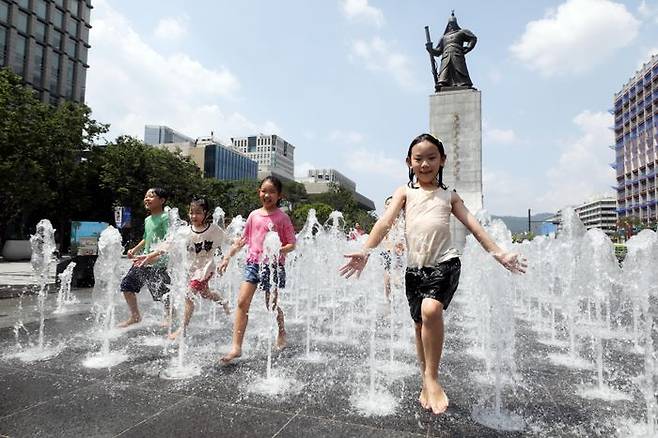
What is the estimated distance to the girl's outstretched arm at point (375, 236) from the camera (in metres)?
2.81

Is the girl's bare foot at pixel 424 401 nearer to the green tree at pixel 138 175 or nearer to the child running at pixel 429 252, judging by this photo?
the child running at pixel 429 252

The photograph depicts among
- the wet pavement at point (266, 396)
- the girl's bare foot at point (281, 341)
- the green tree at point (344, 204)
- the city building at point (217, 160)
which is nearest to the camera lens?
the wet pavement at point (266, 396)

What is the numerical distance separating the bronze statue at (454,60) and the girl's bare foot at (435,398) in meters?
16.9

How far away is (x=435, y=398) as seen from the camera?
2684 mm

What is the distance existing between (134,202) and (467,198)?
22115mm

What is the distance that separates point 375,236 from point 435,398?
3.46 ft

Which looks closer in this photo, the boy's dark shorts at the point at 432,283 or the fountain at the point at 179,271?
the boy's dark shorts at the point at 432,283

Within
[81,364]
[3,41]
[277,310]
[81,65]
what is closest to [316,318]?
[277,310]

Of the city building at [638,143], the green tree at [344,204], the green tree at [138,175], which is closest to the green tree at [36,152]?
the green tree at [138,175]

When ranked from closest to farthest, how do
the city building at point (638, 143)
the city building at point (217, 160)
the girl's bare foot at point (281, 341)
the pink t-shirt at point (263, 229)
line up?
the pink t-shirt at point (263, 229)
the girl's bare foot at point (281, 341)
the city building at point (638, 143)
the city building at point (217, 160)

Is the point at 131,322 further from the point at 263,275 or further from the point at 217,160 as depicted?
the point at 217,160

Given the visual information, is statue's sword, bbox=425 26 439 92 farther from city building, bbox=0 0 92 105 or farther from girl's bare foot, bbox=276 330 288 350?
city building, bbox=0 0 92 105

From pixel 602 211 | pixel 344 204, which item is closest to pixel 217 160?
pixel 344 204

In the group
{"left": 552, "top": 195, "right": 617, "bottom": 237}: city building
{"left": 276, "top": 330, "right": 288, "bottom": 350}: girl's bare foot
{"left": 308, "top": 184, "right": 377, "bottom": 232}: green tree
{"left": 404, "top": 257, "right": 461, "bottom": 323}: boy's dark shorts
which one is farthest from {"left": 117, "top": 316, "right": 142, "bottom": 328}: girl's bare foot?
{"left": 552, "top": 195, "right": 617, "bottom": 237}: city building
